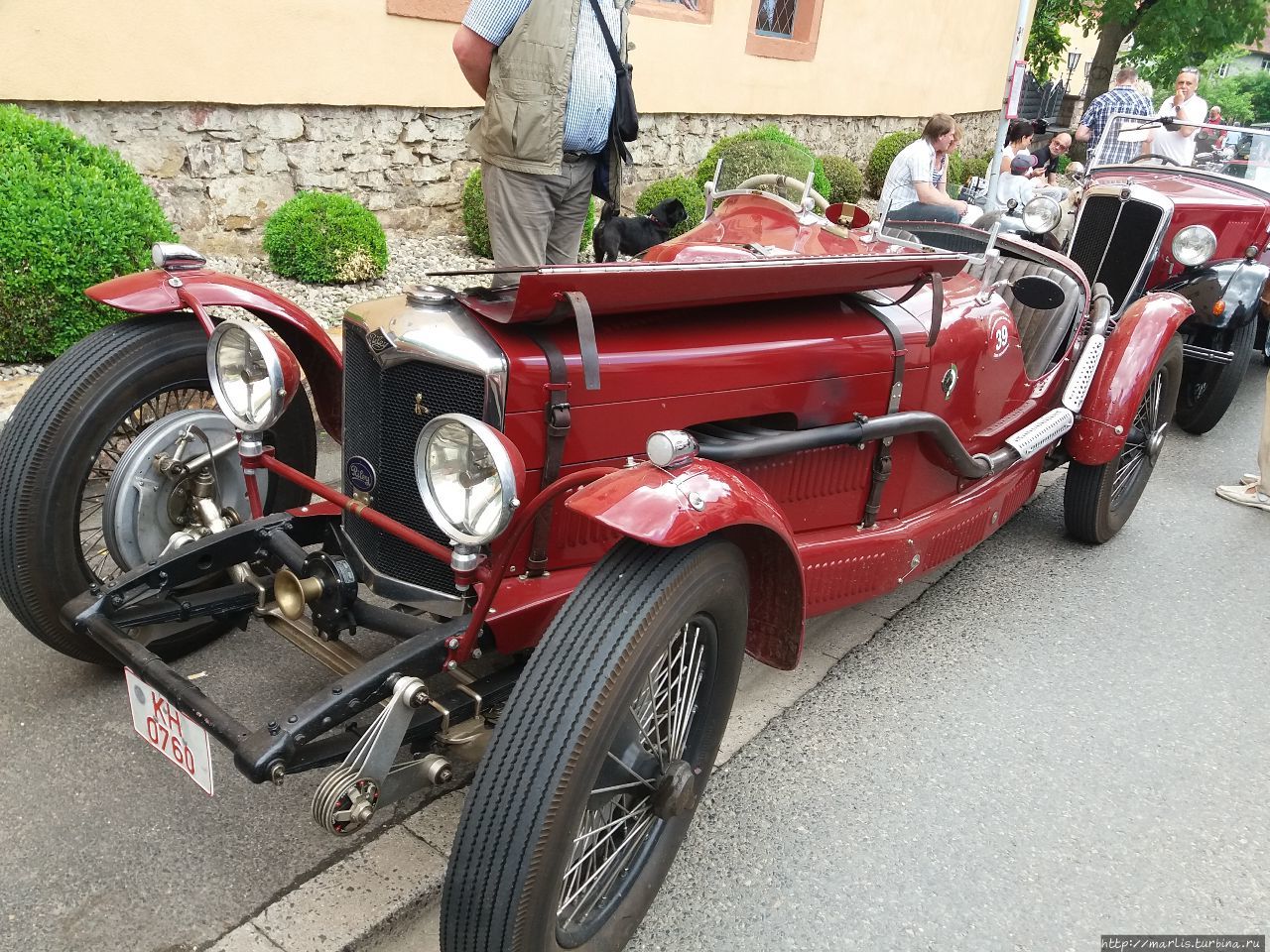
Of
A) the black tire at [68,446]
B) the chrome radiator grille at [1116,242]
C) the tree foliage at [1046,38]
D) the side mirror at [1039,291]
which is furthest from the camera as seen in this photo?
the tree foliage at [1046,38]

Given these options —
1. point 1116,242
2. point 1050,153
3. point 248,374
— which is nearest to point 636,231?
point 248,374

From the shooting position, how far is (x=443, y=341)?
214 centimetres

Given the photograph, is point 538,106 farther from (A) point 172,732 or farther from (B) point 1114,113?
Answer: (B) point 1114,113

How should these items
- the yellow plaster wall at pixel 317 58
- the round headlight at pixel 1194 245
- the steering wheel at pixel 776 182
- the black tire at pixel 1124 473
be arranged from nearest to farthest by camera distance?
the steering wheel at pixel 776 182 → the black tire at pixel 1124 473 → the yellow plaster wall at pixel 317 58 → the round headlight at pixel 1194 245

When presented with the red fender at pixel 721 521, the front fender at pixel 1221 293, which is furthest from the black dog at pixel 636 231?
the front fender at pixel 1221 293

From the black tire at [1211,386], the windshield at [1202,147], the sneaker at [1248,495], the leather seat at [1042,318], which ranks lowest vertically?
the sneaker at [1248,495]

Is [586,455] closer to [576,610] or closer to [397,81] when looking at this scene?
[576,610]

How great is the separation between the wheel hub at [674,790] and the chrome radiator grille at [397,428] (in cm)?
66

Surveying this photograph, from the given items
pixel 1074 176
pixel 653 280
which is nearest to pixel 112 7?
pixel 653 280

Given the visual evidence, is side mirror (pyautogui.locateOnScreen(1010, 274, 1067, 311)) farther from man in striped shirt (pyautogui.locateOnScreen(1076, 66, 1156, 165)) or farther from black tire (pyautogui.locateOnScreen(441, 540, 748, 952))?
man in striped shirt (pyautogui.locateOnScreen(1076, 66, 1156, 165))

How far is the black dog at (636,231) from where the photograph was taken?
13.3ft

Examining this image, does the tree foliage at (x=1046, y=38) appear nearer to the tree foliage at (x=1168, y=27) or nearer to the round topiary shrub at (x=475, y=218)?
the tree foliage at (x=1168, y=27)

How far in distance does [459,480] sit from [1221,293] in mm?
5143

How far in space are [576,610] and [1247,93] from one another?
145ft
